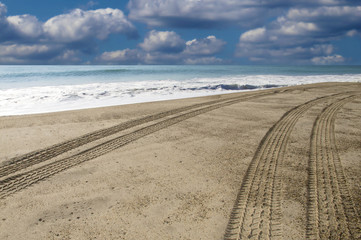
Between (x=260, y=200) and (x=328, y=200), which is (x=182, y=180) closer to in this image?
(x=260, y=200)

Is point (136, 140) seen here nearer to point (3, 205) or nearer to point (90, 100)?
point (3, 205)

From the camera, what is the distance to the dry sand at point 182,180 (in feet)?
9.46

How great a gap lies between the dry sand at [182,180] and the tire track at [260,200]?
0.04 feet

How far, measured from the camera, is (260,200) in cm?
334

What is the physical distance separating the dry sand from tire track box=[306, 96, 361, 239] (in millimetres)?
13

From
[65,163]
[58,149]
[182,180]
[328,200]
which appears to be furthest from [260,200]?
[58,149]

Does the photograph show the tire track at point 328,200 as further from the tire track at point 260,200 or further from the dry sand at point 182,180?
the tire track at point 260,200

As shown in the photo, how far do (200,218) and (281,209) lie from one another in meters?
1.01

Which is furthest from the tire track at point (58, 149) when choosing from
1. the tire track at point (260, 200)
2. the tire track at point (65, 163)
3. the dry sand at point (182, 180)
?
the tire track at point (260, 200)

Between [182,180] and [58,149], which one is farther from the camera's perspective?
[58,149]

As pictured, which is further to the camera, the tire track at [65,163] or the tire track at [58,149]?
the tire track at [58,149]

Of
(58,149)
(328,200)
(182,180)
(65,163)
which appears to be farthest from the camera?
(58,149)

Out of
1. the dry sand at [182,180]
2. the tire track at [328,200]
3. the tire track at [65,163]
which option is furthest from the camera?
the tire track at [65,163]

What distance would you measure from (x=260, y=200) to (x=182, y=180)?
1.19 m
